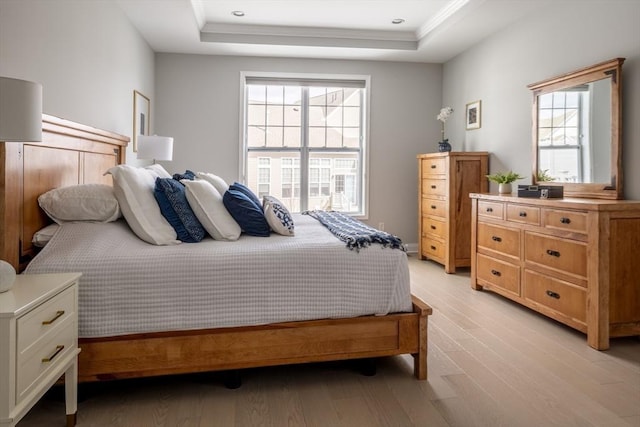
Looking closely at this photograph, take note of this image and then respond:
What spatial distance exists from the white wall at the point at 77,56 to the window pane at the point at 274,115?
5.33 feet

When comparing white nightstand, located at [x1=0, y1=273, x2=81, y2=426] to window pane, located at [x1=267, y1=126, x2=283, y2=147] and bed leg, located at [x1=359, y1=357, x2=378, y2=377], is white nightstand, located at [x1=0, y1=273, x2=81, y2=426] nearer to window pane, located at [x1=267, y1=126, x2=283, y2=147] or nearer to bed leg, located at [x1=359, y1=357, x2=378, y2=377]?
bed leg, located at [x1=359, y1=357, x2=378, y2=377]

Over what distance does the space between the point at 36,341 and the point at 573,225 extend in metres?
2.97

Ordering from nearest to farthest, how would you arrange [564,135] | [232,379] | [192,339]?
1. [192,339]
2. [232,379]
3. [564,135]

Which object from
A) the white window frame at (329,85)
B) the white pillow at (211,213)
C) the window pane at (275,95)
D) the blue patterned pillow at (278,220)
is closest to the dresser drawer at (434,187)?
the white window frame at (329,85)

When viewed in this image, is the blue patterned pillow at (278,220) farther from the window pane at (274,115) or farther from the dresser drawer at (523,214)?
the window pane at (274,115)

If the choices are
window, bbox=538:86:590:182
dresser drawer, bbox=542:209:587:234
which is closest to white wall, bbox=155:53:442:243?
window, bbox=538:86:590:182

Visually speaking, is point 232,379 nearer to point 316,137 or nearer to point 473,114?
point 316,137

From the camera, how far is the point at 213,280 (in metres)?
1.97

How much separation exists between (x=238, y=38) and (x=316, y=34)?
88cm

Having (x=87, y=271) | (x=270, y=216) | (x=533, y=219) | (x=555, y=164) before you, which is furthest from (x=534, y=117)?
(x=87, y=271)

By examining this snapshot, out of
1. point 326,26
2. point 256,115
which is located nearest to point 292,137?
point 256,115

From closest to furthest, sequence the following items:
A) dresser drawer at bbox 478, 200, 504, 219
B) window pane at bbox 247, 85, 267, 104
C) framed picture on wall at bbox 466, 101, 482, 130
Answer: dresser drawer at bbox 478, 200, 504, 219 < framed picture on wall at bbox 466, 101, 482, 130 < window pane at bbox 247, 85, 267, 104

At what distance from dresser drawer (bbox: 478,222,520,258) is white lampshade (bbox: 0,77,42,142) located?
3210mm

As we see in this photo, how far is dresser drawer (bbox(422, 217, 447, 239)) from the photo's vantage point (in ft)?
15.8
